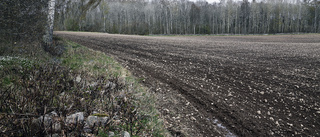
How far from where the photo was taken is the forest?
54875mm

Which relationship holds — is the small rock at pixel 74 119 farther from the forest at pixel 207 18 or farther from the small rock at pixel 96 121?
the forest at pixel 207 18

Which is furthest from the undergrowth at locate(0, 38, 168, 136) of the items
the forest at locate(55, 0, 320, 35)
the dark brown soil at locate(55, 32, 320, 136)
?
the forest at locate(55, 0, 320, 35)

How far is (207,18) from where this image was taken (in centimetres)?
6119

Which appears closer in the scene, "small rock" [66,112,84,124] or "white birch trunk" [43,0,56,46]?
"small rock" [66,112,84,124]

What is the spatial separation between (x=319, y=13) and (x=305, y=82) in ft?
212

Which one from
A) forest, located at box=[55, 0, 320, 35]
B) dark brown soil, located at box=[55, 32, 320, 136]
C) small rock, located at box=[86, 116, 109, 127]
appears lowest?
dark brown soil, located at box=[55, 32, 320, 136]

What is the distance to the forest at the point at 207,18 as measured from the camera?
54875mm

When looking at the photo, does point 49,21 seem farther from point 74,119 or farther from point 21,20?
point 74,119

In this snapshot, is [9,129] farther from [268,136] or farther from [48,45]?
[48,45]

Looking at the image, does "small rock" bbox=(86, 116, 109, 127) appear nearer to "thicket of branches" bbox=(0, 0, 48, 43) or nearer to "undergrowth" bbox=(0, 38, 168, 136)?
"undergrowth" bbox=(0, 38, 168, 136)

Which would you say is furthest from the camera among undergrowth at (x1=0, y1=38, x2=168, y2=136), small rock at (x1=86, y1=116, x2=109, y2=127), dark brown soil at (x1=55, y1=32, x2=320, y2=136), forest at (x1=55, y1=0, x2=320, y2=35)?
forest at (x1=55, y1=0, x2=320, y2=35)

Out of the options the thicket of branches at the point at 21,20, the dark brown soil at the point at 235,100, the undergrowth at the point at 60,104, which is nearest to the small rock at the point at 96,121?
the undergrowth at the point at 60,104

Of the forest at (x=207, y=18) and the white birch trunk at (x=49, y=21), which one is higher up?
the forest at (x=207, y=18)

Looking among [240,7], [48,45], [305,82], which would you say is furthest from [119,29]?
[305,82]
